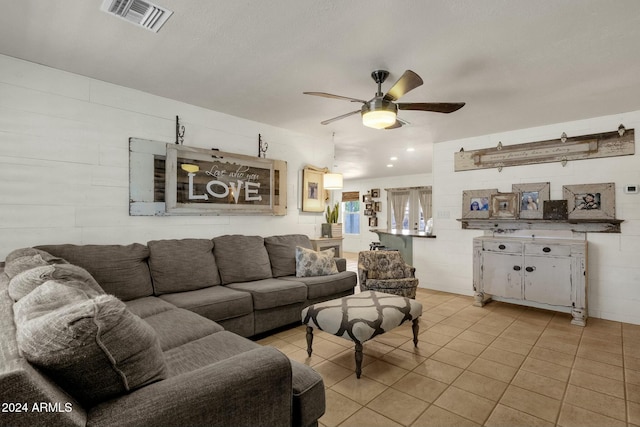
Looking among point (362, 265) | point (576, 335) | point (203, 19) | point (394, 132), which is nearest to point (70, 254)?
point (203, 19)

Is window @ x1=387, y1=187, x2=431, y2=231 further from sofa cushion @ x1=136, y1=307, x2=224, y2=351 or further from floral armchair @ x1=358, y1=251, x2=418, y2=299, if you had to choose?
sofa cushion @ x1=136, y1=307, x2=224, y2=351

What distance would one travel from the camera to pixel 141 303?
99.9 inches

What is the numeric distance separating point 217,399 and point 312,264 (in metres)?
2.75

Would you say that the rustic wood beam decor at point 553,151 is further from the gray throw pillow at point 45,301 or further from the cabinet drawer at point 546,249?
the gray throw pillow at point 45,301

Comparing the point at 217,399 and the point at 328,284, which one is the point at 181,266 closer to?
the point at 328,284

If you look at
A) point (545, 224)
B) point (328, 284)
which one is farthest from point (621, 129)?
point (328, 284)

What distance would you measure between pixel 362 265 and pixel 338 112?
1880 millimetres

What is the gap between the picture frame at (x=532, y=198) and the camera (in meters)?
4.20

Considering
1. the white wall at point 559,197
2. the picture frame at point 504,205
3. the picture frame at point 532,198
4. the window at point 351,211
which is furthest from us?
the window at point 351,211

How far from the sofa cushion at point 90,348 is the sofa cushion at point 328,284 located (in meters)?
2.45

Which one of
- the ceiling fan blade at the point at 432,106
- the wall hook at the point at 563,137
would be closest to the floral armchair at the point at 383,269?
the ceiling fan blade at the point at 432,106

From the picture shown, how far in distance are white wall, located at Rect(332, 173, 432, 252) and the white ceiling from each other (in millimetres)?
5534

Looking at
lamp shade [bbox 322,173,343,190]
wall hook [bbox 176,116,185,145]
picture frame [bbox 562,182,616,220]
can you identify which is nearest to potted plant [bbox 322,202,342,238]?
lamp shade [bbox 322,173,343,190]

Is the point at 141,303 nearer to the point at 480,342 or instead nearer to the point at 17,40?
the point at 17,40
